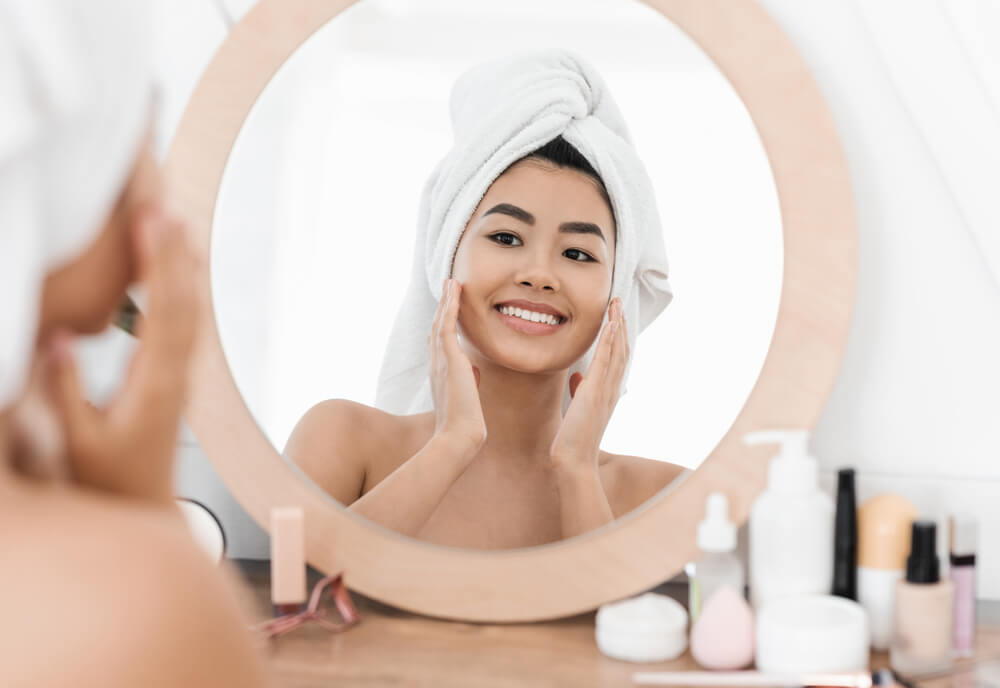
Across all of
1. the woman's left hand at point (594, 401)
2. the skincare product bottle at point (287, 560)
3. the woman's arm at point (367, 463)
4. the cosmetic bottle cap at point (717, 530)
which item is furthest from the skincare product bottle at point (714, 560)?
the skincare product bottle at point (287, 560)

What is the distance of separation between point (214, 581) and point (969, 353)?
2.30ft

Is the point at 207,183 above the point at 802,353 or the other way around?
above

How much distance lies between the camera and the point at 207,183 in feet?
2.77

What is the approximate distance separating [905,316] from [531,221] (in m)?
0.34

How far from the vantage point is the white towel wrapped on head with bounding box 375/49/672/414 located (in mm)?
769

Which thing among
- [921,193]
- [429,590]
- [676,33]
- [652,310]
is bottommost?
[429,590]

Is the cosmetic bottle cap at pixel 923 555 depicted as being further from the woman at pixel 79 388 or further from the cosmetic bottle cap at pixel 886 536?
the woman at pixel 79 388

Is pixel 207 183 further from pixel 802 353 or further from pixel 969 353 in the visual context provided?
pixel 969 353

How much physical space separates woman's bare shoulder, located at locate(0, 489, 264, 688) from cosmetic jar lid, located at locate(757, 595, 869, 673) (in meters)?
0.45

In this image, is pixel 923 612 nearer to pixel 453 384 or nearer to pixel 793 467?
pixel 793 467

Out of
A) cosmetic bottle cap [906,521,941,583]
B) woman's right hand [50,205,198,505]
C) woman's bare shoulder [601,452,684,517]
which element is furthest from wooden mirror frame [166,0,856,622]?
woman's right hand [50,205,198,505]

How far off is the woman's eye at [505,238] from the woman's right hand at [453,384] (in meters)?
0.06

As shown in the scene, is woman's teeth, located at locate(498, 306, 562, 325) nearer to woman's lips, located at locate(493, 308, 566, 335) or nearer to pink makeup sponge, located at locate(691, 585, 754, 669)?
woman's lips, located at locate(493, 308, 566, 335)

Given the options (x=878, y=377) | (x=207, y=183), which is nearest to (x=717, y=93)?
(x=878, y=377)
